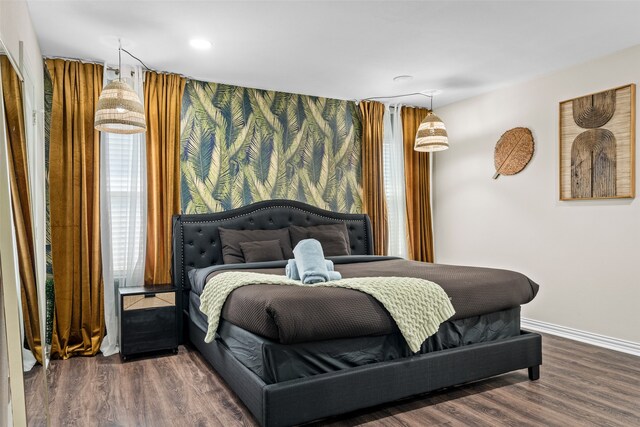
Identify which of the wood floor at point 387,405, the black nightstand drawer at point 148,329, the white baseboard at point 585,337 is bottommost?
the white baseboard at point 585,337

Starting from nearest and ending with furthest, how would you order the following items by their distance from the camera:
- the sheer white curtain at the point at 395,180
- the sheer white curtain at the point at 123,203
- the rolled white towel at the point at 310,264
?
1. the rolled white towel at the point at 310,264
2. the sheer white curtain at the point at 123,203
3. the sheer white curtain at the point at 395,180

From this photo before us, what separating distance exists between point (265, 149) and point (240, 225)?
0.90m

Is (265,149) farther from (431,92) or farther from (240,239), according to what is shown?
(431,92)

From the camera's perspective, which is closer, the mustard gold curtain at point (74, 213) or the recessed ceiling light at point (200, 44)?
the recessed ceiling light at point (200, 44)

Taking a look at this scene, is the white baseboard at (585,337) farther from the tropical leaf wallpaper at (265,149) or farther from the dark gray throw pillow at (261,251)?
the dark gray throw pillow at (261,251)

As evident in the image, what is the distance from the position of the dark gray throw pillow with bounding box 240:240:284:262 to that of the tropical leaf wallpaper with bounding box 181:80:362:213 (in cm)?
65

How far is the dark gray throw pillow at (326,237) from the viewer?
4445 mm

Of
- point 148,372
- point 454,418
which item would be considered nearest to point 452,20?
point 454,418

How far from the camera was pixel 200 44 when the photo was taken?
352cm

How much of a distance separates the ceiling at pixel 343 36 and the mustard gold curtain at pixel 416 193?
1076mm

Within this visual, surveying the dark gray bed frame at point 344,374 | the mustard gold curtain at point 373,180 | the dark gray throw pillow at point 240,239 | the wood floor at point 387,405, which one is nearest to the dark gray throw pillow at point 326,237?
the dark gray throw pillow at point 240,239

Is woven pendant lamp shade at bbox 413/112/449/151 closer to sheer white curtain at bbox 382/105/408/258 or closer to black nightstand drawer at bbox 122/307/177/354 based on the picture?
sheer white curtain at bbox 382/105/408/258

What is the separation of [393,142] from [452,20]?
233 centimetres

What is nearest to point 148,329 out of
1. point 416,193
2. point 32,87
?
point 32,87
